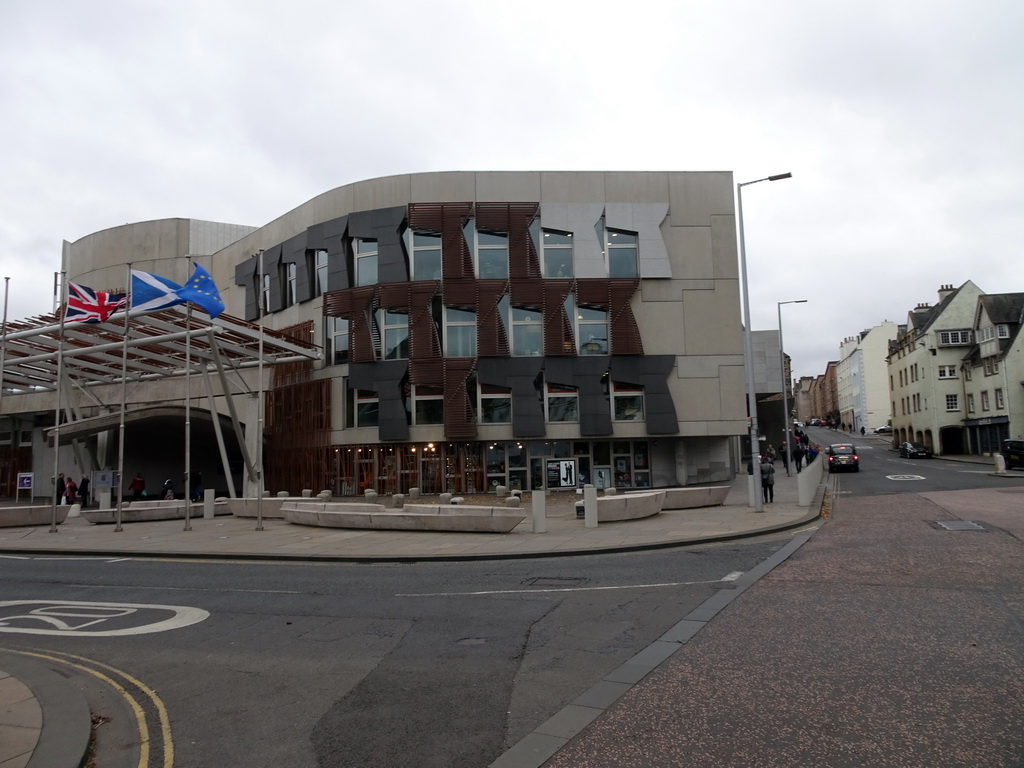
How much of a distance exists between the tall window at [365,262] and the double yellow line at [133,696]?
1137 inches

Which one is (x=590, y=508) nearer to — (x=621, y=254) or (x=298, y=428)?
(x=621, y=254)

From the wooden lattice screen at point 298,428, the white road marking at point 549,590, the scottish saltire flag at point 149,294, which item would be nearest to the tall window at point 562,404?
the wooden lattice screen at point 298,428

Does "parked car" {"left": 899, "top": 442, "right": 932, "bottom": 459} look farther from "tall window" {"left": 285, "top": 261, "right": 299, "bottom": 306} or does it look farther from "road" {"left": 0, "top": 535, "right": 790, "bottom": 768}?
"road" {"left": 0, "top": 535, "right": 790, "bottom": 768}

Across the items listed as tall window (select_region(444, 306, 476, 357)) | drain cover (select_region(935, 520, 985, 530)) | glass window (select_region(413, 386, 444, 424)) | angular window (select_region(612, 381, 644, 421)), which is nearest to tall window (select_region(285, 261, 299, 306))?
tall window (select_region(444, 306, 476, 357))

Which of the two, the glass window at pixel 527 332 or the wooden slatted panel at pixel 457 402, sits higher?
the glass window at pixel 527 332

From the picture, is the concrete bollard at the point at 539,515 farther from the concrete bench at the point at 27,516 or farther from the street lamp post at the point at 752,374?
the concrete bench at the point at 27,516

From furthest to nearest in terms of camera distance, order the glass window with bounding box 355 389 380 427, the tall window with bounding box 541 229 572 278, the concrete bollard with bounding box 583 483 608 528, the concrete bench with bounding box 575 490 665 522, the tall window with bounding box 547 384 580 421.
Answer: the glass window with bounding box 355 389 380 427 < the tall window with bounding box 541 229 572 278 < the tall window with bounding box 547 384 580 421 < the concrete bench with bounding box 575 490 665 522 < the concrete bollard with bounding box 583 483 608 528

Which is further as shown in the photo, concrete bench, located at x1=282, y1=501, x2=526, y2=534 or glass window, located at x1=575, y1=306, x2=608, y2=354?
glass window, located at x1=575, y1=306, x2=608, y2=354

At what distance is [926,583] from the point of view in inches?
408

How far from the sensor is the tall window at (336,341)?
36562mm

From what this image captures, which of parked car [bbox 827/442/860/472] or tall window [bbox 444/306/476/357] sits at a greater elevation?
tall window [bbox 444/306/476/357]

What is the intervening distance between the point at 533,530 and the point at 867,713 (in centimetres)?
1401

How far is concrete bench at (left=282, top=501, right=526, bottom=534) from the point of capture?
19.0 m

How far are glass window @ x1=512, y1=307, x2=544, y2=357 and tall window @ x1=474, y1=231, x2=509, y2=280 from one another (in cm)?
212
